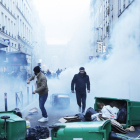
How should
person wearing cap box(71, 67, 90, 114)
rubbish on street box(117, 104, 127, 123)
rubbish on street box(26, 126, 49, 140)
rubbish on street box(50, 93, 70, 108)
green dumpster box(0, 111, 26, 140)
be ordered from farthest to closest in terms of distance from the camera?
rubbish on street box(50, 93, 70, 108), person wearing cap box(71, 67, 90, 114), rubbish on street box(117, 104, 127, 123), rubbish on street box(26, 126, 49, 140), green dumpster box(0, 111, 26, 140)

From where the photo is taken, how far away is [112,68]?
12711mm

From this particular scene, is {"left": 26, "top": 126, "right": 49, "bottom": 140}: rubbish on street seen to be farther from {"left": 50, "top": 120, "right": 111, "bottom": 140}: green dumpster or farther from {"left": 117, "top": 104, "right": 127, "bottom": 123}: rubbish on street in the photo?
{"left": 117, "top": 104, "right": 127, "bottom": 123}: rubbish on street

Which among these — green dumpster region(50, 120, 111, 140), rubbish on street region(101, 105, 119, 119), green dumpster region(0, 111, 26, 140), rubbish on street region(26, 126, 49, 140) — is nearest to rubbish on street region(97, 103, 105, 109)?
rubbish on street region(101, 105, 119, 119)

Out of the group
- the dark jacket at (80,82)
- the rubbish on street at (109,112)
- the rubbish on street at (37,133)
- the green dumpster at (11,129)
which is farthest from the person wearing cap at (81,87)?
the green dumpster at (11,129)

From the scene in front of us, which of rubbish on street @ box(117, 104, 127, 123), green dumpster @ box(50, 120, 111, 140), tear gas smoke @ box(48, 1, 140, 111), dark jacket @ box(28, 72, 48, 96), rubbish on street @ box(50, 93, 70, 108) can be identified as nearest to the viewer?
green dumpster @ box(50, 120, 111, 140)

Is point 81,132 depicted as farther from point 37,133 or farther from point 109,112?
point 109,112

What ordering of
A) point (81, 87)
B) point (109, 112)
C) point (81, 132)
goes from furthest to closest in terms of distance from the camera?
1. point (81, 87)
2. point (109, 112)
3. point (81, 132)

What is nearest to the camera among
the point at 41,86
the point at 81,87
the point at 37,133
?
the point at 37,133

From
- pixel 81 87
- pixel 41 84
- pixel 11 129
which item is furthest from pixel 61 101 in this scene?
pixel 11 129

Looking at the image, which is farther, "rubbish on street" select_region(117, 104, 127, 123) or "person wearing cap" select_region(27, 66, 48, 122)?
"person wearing cap" select_region(27, 66, 48, 122)

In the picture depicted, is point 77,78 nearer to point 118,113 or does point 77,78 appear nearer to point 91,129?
point 118,113

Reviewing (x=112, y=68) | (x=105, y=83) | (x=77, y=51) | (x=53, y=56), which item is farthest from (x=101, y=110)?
(x=53, y=56)

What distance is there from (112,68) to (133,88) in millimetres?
2342

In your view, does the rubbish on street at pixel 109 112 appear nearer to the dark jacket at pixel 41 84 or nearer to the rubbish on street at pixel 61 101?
the dark jacket at pixel 41 84
